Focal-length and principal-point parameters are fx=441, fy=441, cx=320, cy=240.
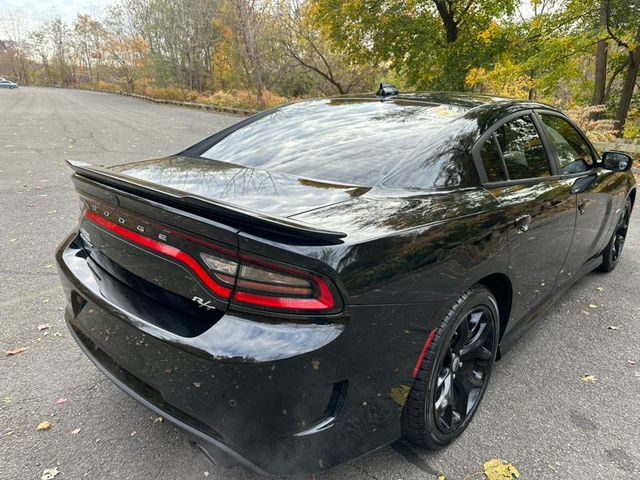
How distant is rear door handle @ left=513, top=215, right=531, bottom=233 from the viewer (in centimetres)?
226

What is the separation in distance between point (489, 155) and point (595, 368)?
1.56 m

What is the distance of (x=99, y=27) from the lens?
189 feet

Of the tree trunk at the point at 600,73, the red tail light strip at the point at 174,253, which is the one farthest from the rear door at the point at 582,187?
the tree trunk at the point at 600,73

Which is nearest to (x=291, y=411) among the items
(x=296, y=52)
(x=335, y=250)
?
(x=335, y=250)

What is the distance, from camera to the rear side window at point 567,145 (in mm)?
2971

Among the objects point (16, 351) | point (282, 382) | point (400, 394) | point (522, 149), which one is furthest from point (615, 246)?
point (16, 351)

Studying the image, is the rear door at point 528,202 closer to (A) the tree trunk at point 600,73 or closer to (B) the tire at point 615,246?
(B) the tire at point 615,246

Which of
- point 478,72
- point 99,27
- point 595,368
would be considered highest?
point 99,27

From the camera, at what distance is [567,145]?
3.19 m

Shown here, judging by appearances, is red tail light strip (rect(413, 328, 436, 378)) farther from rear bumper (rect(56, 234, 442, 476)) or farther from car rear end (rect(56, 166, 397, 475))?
car rear end (rect(56, 166, 397, 475))

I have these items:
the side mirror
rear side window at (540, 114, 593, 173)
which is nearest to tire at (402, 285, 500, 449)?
rear side window at (540, 114, 593, 173)

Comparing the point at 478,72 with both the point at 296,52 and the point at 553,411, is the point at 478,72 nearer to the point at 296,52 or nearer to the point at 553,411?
the point at 296,52

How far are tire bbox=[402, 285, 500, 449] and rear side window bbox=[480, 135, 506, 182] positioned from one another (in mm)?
618

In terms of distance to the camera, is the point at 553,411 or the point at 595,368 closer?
the point at 553,411
